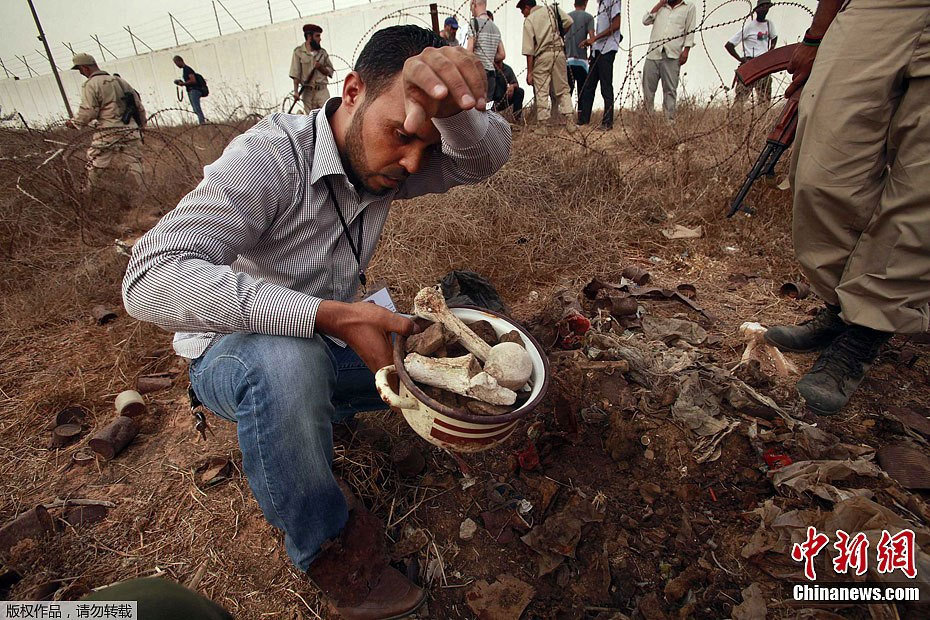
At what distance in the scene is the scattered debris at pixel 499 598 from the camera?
1.37m

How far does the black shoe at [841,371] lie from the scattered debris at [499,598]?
148 cm

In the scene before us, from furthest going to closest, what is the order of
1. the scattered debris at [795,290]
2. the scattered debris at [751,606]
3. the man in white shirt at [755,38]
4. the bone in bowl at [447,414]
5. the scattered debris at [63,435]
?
the man in white shirt at [755,38], the scattered debris at [795,290], the scattered debris at [63,435], the scattered debris at [751,606], the bone in bowl at [447,414]

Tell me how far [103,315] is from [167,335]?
0.62 m

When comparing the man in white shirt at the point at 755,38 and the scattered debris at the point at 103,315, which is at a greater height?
the man in white shirt at the point at 755,38

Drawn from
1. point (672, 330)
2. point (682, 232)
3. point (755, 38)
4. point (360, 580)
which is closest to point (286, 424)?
point (360, 580)

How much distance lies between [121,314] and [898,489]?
14.2 feet

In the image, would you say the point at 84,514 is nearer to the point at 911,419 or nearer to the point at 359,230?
the point at 359,230

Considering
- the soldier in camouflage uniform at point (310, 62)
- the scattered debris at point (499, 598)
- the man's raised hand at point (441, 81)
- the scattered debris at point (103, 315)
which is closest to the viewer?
the man's raised hand at point (441, 81)

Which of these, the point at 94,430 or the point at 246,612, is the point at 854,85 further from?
the point at 94,430

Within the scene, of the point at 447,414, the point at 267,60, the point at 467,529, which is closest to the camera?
the point at 447,414

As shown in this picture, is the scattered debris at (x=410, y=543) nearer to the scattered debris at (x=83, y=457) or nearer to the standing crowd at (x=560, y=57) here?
the scattered debris at (x=83, y=457)

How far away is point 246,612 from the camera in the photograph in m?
1.43

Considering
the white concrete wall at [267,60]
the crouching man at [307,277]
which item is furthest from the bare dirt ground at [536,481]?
the white concrete wall at [267,60]

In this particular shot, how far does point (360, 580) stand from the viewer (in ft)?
4.48
